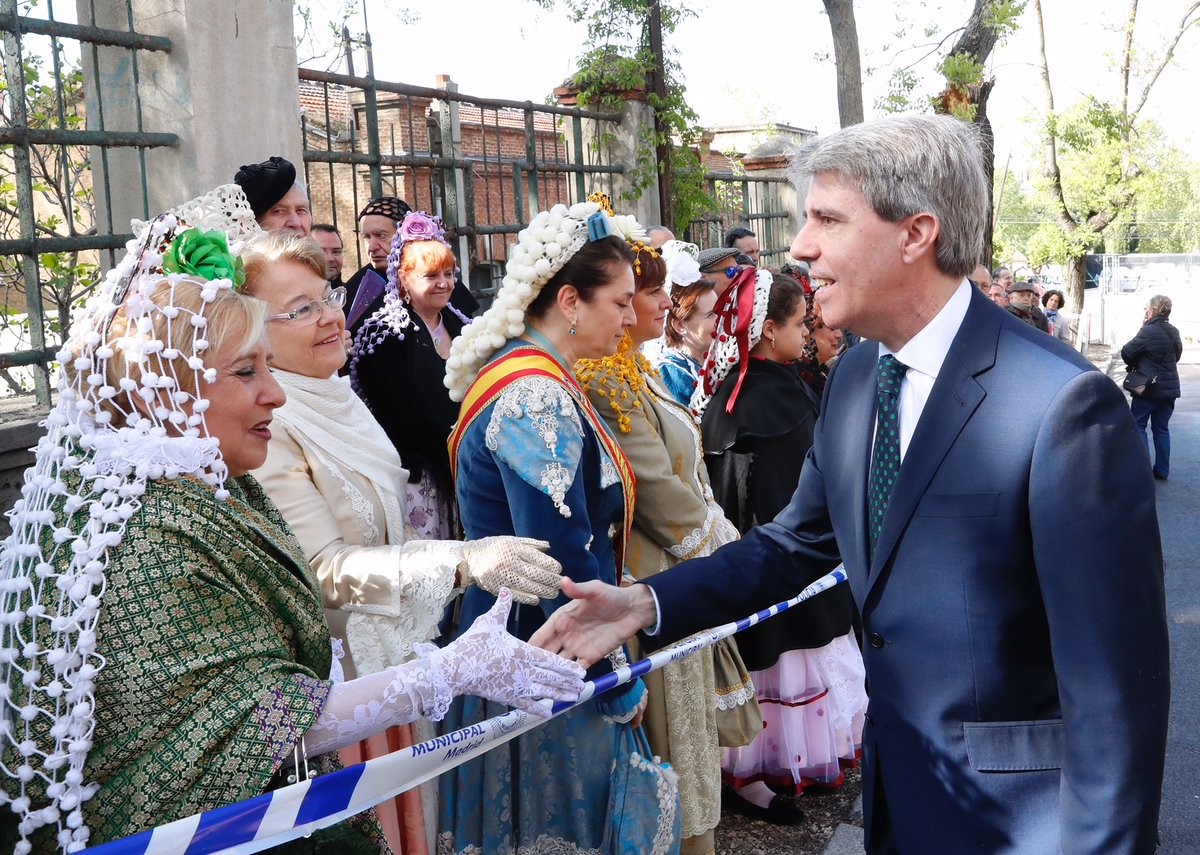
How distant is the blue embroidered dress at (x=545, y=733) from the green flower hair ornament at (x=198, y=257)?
99cm

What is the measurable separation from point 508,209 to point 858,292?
228 inches

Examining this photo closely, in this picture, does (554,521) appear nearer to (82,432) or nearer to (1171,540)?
(82,432)

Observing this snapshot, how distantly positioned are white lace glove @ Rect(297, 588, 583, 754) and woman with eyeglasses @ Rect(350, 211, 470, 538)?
205 cm

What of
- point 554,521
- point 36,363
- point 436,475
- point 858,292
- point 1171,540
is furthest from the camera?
point 1171,540

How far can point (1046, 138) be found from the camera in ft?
70.1

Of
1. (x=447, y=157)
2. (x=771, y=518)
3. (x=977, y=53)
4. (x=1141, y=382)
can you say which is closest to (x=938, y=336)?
(x=771, y=518)

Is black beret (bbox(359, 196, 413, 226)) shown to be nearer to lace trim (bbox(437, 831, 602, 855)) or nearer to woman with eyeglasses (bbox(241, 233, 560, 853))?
woman with eyeglasses (bbox(241, 233, 560, 853))

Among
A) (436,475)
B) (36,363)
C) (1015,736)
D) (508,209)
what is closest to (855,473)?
(1015,736)

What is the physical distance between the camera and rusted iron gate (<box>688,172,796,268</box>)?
Result: 11.1m

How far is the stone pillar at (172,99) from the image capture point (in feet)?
14.7

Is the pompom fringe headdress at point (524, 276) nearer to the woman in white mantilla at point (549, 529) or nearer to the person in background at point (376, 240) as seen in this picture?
the woman in white mantilla at point (549, 529)

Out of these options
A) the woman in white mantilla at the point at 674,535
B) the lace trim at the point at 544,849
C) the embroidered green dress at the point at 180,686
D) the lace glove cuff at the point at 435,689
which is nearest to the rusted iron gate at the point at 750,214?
the woman in white mantilla at the point at 674,535

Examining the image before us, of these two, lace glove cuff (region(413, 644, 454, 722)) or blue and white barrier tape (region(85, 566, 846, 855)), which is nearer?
blue and white barrier tape (region(85, 566, 846, 855))

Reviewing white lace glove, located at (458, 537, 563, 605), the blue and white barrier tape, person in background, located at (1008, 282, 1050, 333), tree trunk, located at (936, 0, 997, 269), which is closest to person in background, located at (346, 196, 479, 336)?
white lace glove, located at (458, 537, 563, 605)
